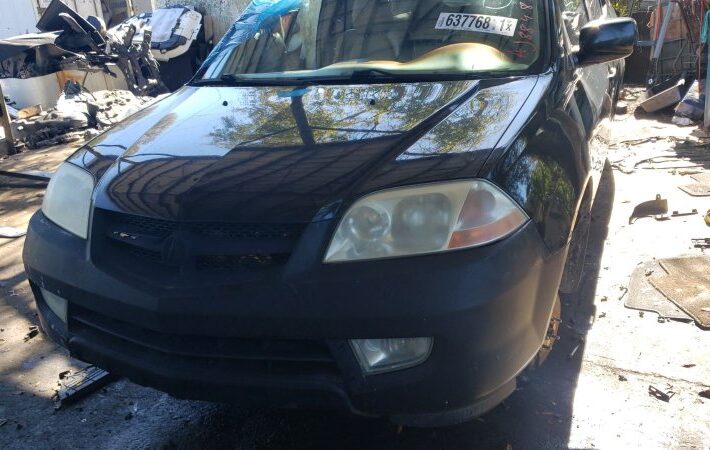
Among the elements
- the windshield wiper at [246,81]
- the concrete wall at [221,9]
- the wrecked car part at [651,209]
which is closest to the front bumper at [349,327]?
the windshield wiper at [246,81]

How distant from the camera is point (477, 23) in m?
2.97

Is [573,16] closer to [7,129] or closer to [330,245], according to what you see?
[330,245]

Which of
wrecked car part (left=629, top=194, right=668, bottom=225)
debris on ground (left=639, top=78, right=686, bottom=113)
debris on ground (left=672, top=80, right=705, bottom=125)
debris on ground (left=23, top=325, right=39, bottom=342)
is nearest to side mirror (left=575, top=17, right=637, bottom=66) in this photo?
wrecked car part (left=629, top=194, right=668, bottom=225)

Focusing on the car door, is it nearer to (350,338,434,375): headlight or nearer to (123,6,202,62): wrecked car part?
(350,338,434,375): headlight

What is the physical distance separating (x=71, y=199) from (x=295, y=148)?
0.89 metres

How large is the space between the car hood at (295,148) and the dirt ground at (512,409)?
882mm

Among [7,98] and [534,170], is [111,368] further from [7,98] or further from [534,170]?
[7,98]

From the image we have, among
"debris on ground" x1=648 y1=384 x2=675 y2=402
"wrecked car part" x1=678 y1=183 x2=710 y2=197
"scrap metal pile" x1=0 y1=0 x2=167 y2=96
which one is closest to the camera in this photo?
"debris on ground" x1=648 y1=384 x2=675 y2=402

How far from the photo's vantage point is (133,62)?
9.67m

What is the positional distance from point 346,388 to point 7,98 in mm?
9938

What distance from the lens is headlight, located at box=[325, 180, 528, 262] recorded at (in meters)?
1.85

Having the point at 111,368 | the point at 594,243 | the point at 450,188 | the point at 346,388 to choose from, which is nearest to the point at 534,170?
the point at 450,188

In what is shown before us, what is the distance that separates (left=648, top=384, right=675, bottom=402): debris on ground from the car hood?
52.4 inches

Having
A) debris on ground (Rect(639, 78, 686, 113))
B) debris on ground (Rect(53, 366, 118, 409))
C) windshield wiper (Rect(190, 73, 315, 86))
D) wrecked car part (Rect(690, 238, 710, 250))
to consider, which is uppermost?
windshield wiper (Rect(190, 73, 315, 86))
